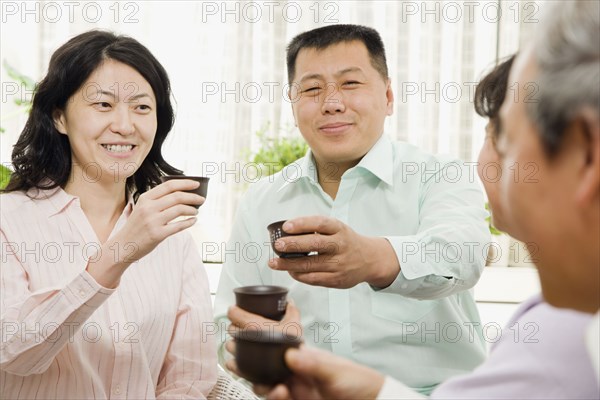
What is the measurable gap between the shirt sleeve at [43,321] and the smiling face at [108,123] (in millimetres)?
452

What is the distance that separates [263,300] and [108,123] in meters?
0.88

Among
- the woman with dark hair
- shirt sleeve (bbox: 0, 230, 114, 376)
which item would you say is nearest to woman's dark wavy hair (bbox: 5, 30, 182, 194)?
the woman with dark hair

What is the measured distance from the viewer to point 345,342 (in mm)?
2090

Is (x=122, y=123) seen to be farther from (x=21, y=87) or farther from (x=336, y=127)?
(x=21, y=87)

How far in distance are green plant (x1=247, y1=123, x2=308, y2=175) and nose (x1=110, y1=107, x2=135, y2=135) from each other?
1.89m

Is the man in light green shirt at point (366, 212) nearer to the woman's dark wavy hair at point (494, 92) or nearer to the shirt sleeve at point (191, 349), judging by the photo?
the shirt sleeve at point (191, 349)

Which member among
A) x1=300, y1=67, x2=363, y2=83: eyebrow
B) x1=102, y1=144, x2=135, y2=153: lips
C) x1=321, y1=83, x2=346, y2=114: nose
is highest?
x1=300, y1=67, x2=363, y2=83: eyebrow

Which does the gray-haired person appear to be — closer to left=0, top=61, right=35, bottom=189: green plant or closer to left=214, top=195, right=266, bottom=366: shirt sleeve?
left=214, top=195, right=266, bottom=366: shirt sleeve

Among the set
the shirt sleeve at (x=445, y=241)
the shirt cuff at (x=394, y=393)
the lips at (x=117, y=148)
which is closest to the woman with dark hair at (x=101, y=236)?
the lips at (x=117, y=148)

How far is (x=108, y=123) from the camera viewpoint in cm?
193

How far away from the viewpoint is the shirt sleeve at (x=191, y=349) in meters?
1.90

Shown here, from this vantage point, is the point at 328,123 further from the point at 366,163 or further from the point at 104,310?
the point at 104,310

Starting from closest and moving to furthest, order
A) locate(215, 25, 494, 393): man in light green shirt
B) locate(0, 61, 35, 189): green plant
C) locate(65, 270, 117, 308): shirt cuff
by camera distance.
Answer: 1. locate(65, 270, 117, 308): shirt cuff
2. locate(215, 25, 494, 393): man in light green shirt
3. locate(0, 61, 35, 189): green plant

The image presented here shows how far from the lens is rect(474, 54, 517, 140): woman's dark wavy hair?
4.76 feet
